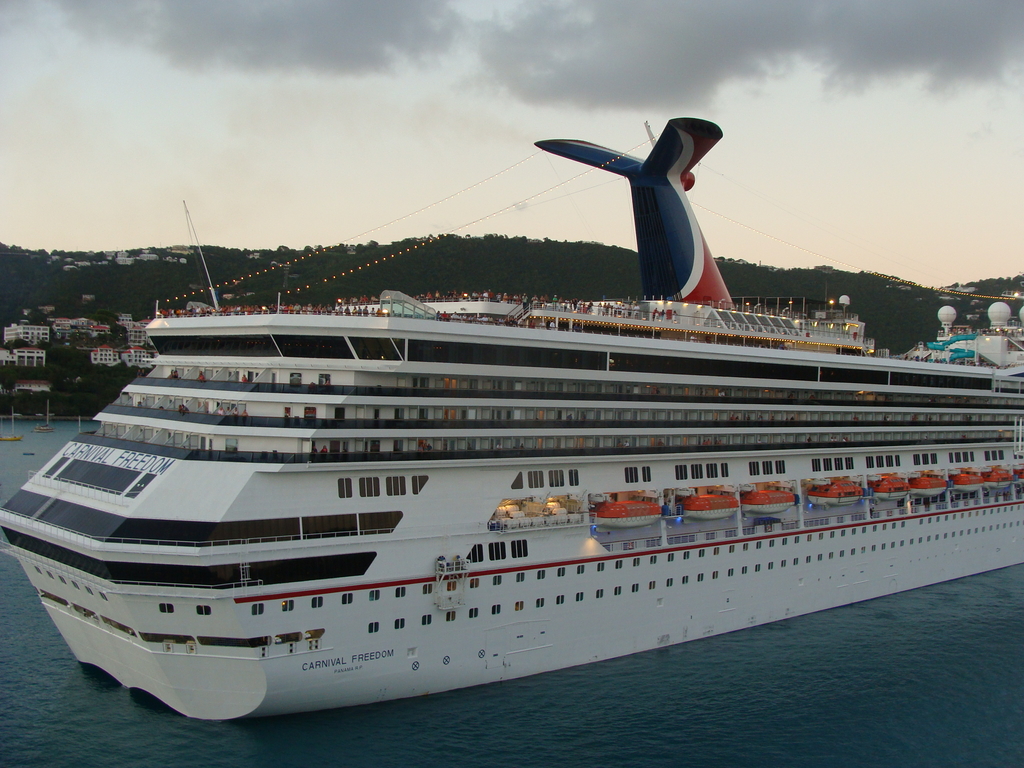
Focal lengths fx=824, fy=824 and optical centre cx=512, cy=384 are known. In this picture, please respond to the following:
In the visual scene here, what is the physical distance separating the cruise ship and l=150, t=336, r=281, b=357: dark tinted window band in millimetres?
70

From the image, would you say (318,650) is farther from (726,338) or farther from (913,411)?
(913,411)

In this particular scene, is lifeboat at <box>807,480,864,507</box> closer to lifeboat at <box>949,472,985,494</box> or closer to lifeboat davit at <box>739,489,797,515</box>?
lifeboat davit at <box>739,489,797,515</box>

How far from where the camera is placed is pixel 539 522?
66.1ft

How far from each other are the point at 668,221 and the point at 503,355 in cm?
1443

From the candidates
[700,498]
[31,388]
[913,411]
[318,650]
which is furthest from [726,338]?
[31,388]

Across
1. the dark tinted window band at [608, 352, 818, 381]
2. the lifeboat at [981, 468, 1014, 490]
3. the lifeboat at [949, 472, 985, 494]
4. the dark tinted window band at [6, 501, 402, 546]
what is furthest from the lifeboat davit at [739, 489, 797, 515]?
the lifeboat at [981, 468, 1014, 490]

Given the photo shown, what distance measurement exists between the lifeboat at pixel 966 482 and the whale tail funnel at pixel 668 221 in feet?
38.8

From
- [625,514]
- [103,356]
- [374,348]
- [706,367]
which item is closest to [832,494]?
[706,367]

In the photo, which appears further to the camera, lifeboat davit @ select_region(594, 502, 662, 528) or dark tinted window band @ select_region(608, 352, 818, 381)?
dark tinted window band @ select_region(608, 352, 818, 381)

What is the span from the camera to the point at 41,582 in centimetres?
1948

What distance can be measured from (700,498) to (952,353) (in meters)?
25.7

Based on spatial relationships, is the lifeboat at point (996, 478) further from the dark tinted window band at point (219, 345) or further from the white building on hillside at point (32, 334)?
the white building on hillside at point (32, 334)

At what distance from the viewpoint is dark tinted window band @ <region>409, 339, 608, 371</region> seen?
62.0 feet

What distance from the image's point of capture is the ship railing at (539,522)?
19562 mm
